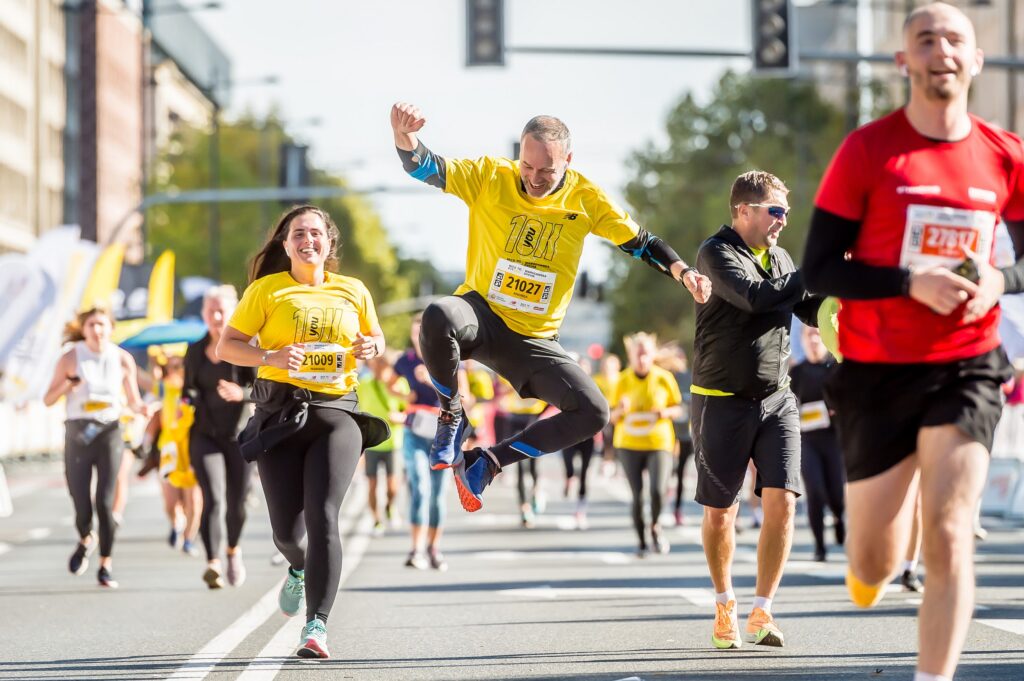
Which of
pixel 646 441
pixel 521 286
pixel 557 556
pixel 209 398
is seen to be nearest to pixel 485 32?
pixel 646 441

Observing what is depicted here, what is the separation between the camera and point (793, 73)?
20.1 metres

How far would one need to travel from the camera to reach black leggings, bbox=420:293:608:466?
8.55 meters

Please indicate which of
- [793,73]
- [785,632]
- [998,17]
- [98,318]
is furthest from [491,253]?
[998,17]

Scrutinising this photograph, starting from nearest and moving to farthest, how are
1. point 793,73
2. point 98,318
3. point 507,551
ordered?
point 98,318
point 507,551
point 793,73

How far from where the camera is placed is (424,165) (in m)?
8.62

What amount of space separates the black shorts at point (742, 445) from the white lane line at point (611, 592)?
361 cm

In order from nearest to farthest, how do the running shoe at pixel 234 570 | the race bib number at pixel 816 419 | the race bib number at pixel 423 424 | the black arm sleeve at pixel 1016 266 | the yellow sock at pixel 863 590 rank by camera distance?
the black arm sleeve at pixel 1016 266, the yellow sock at pixel 863 590, the running shoe at pixel 234 570, the race bib number at pixel 816 419, the race bib number at pixel 423 424

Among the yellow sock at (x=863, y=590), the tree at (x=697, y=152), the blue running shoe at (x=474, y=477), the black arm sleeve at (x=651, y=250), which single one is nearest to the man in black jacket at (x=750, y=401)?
the black arm sleeve at (x=651, y=250)

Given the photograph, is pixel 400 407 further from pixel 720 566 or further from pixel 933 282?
pixel 933 282

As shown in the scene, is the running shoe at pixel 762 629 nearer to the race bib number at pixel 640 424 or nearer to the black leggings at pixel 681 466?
the race bib number at pixel 640 424

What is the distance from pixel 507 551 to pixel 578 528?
12.4 feet

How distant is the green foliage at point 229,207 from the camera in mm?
71500

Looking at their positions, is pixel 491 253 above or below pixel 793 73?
below

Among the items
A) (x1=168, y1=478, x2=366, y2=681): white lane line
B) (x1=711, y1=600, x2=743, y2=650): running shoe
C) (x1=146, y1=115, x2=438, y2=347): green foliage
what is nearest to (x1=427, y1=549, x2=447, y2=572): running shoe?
(x1=168, y1=478, x2=366, y2=681): white lane line
